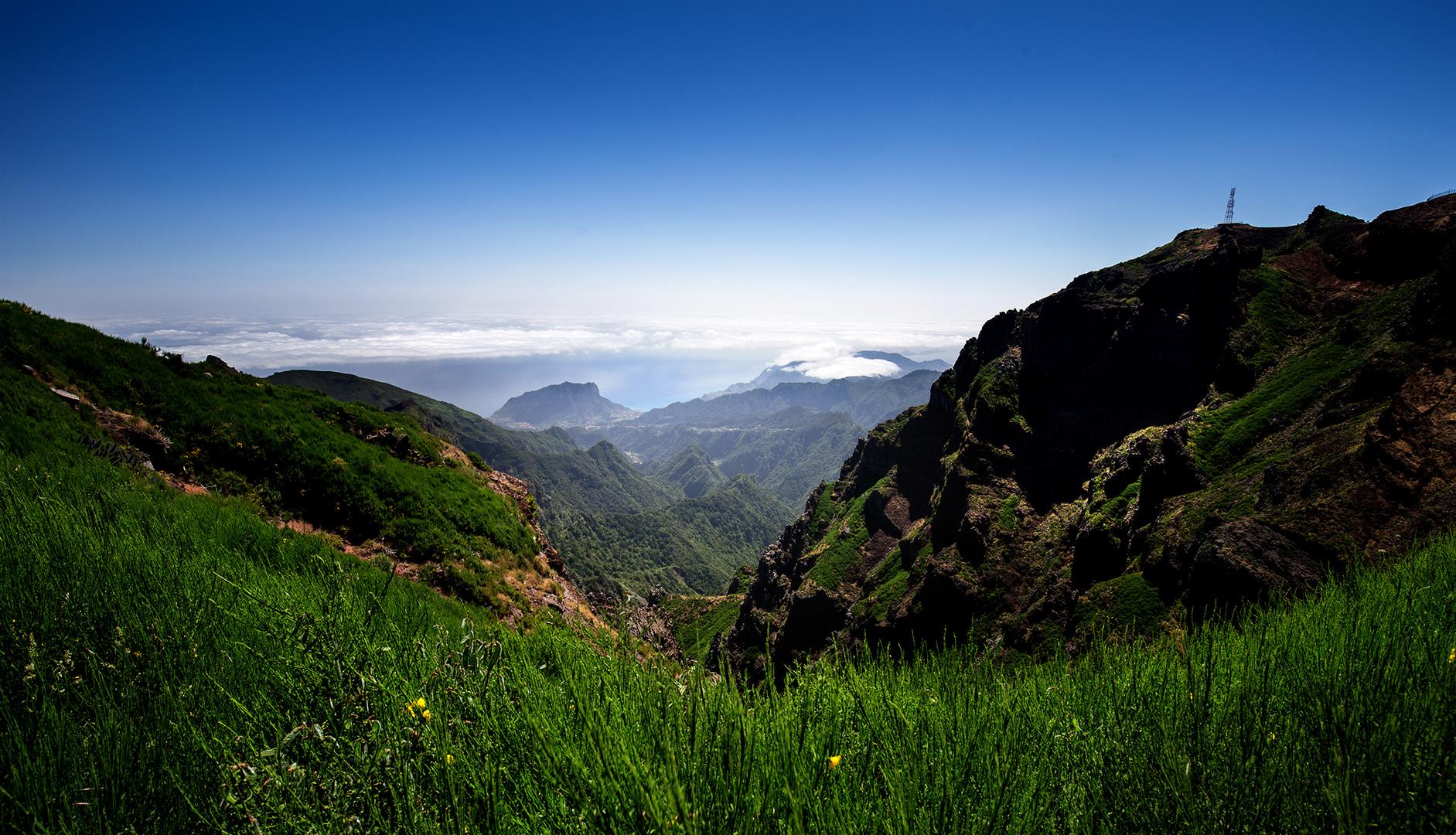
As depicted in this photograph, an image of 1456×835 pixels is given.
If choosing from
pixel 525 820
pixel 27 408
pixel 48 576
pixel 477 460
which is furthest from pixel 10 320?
pixel 525 820

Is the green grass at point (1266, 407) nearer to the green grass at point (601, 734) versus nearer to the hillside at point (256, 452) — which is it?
the green grass at point (601, 734)

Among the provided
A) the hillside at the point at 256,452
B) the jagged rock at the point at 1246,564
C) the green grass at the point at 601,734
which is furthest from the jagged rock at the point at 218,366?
the jagged rock at the point at 1246,564

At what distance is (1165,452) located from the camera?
→ 130 feet

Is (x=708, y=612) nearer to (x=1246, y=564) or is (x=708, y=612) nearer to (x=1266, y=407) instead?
(x=1266, y=407)

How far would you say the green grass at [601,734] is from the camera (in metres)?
3.36

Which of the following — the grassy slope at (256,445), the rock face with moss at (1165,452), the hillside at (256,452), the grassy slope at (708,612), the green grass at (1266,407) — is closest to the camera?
the hillside at (256,452)

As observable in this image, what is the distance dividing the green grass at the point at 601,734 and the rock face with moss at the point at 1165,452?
3.29 feet

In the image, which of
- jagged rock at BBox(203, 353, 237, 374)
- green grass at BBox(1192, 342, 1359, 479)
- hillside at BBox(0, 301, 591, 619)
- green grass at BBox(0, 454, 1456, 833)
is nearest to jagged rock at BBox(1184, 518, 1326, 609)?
green grass at BBox(1192, 342, 1359, 479)

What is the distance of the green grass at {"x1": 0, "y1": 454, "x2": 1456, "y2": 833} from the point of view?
3.36 meters

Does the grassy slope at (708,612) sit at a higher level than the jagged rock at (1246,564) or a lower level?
lower

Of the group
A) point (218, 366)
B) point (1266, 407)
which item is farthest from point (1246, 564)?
point (218, 366)

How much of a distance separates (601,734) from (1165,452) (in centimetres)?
4844

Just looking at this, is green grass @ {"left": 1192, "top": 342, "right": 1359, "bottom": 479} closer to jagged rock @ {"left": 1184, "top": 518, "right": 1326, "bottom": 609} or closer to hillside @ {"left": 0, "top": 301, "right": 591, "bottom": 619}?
jagged rock @ {"left": 1184, "top": 518, "right": 1326, "bottom": 609}

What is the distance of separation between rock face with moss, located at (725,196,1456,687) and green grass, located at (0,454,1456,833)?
1.00 m
